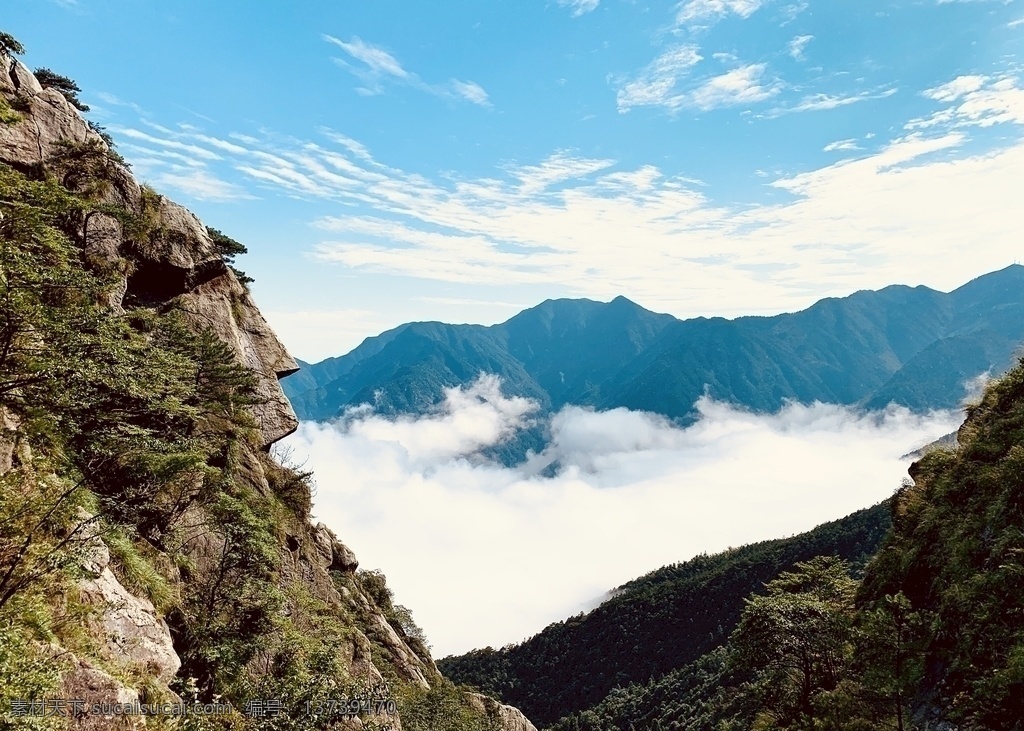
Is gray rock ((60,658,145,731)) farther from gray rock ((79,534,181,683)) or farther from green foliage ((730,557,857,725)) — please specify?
green foliage ((730,557,857,725))

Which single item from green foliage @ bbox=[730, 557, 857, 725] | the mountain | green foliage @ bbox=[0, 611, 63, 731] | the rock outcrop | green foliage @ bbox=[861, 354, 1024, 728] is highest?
the rock outcrop

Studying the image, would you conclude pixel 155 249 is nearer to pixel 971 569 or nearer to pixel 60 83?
pixel 60 83

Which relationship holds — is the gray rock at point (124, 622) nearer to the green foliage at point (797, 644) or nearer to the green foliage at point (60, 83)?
the green foliage at point (797, 644)

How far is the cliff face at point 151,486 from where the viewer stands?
1108 centimetres

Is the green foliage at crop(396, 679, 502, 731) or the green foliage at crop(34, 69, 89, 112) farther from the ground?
the green foliage at crop(34, 69, 89, 112)

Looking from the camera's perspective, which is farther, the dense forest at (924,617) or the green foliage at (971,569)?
the dense forest at (924,617)

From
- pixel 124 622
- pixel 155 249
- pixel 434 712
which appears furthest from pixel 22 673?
pixel 155 249

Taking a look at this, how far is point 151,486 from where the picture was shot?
19.0 m

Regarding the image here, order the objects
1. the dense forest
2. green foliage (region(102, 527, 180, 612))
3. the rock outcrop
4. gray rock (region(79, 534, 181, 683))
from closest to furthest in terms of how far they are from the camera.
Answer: gray rock (region(79, 534, 181, 683)) → the dense forest → green foliage (region(102, 527, 180, 612)) → the rock outcrop

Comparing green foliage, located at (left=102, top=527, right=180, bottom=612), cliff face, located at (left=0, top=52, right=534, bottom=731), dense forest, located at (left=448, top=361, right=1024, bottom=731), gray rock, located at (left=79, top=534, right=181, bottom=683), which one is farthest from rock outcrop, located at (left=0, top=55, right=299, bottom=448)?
dense forest, located at (left=448, top=361, right=1024, bottom=731)

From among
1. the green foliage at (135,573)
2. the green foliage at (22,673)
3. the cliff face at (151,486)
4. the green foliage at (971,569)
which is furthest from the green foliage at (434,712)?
the green foliage at (971,569)

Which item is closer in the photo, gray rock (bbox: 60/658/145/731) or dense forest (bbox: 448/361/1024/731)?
gray rock (bbox: 60/658/145/731)

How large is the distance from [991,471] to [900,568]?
18.5ft

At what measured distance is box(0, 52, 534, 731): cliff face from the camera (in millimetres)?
11078
